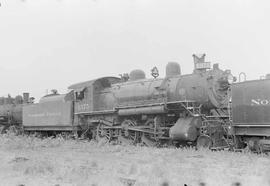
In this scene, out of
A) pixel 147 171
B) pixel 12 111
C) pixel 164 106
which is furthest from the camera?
pixel 12 111

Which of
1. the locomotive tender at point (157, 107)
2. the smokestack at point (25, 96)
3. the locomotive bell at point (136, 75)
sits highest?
the locomotive bell at point (136, 75)

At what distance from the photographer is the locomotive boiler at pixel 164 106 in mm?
15320

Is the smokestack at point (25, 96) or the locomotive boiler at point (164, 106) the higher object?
the smokestack at point (25, 96)

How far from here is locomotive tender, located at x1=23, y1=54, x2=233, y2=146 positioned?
1536 cm

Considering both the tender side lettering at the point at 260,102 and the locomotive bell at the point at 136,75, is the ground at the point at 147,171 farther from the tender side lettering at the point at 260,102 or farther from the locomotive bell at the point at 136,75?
the locomotive bell at the point at 136,75

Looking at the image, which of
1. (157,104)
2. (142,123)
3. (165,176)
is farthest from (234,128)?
(165,176)

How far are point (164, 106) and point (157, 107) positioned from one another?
353 mm

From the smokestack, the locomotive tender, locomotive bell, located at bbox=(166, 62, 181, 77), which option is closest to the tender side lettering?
the locomotive tender

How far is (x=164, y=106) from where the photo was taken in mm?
16297

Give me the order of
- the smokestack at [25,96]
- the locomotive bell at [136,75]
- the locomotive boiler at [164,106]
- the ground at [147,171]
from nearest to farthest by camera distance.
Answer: the ground at [147,171] → the locomotive boiler at [164,106] → the locomotive bell at [136,75] → the smokestack at [25,96]

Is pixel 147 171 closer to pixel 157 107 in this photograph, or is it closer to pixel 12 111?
pixel 157 107

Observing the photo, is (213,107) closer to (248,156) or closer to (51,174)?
(248,156)

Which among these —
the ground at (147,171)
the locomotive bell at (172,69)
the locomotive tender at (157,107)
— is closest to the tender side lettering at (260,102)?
the locomotive tender at (157,107)

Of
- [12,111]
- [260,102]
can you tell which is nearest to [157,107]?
[260,102]
